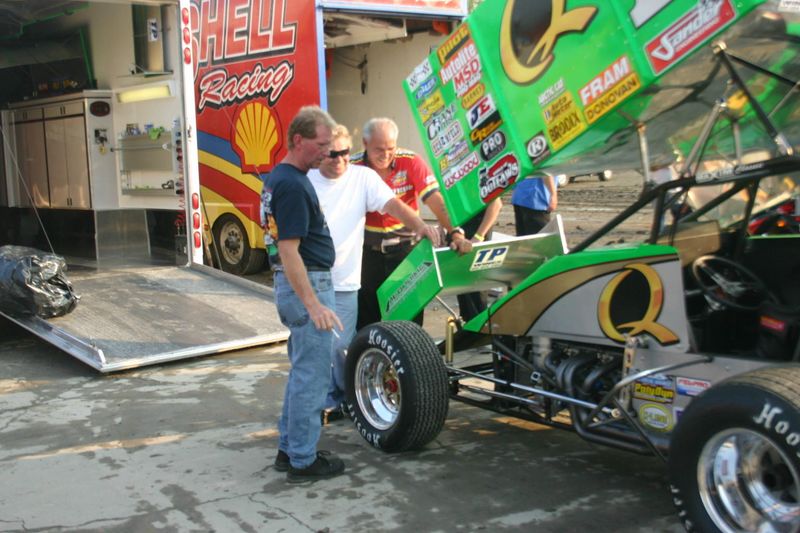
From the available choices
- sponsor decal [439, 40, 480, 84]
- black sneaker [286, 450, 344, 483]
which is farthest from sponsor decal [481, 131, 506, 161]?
black sneaker [286, 450, 344, 483]

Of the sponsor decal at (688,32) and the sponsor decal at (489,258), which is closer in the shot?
the sponsor decal at (688,32)

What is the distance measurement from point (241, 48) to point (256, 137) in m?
1.15

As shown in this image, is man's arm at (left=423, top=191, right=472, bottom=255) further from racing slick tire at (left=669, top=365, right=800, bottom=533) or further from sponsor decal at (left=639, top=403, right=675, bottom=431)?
racing slick tire at (left=669, top=365, right=800, bottom=533)

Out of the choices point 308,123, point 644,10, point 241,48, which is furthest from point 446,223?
point 241,48

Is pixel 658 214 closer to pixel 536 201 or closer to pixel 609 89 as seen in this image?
pixel 609 89

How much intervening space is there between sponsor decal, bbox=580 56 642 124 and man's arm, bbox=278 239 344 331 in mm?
1443

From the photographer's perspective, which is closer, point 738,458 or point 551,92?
point 738,458

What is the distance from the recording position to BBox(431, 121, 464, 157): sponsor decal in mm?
4371

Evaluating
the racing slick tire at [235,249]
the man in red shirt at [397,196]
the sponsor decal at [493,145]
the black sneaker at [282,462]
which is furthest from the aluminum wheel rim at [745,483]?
the racing slick tire at [235,249]

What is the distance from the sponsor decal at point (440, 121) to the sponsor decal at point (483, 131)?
0.71 feet

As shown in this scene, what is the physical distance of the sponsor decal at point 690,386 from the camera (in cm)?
357

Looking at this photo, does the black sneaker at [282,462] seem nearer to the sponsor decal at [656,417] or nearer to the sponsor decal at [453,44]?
the sponsor decal at [656,417]

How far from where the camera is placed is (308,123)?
4164mm

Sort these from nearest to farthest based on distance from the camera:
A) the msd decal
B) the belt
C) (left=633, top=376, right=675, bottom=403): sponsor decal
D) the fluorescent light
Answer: (left=633, top=376, right=675, bottom=403): sponsor decal → the belt → the fluorescent light → the msd decal
